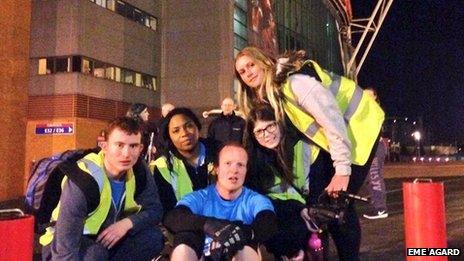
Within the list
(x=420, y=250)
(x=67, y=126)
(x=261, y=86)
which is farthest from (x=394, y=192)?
(x=67, y=126)

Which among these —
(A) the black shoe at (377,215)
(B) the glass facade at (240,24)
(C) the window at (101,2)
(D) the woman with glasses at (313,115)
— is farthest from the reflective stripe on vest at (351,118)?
(B) the glass facade at (240,24)

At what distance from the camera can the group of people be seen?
2.79 meters

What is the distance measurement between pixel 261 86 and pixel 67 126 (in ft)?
61.4

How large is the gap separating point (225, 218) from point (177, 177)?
755 mm

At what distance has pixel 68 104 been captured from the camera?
20.8 m

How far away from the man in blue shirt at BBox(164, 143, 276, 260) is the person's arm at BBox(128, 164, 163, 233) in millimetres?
262

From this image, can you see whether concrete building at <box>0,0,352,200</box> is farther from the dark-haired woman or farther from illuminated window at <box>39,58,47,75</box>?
the dark-haired woman

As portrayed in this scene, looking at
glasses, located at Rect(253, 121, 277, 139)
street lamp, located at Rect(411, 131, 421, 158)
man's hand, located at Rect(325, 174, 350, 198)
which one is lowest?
man's hand, located at Rect(325, 174, 350, 198)

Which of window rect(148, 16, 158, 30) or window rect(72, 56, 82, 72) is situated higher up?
window rect(148, 16, 158, 30)

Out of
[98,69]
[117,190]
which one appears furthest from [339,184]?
[98,69]

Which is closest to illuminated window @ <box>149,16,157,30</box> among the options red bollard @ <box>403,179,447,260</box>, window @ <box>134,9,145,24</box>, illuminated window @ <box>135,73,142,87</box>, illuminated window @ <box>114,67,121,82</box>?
window @ <box>134,9,145,24</box>

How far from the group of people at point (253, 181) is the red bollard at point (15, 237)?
63 centimetres

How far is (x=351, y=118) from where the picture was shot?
3.13 meters

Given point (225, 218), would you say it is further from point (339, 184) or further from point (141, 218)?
point (339, 184)
